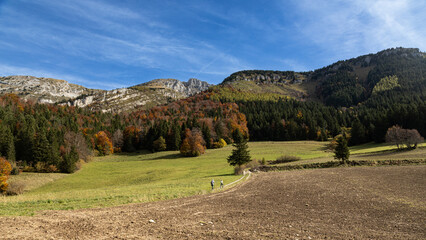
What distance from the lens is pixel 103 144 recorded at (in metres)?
99.8

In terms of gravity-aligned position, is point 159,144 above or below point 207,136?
below

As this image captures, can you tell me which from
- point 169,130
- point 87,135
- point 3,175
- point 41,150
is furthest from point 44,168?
point 169,130

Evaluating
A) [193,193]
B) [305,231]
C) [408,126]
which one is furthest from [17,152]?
[408,126]

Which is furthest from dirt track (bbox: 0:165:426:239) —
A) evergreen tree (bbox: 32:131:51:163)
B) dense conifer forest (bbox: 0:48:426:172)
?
evergreen tree (bbox: 32:131:51:163)

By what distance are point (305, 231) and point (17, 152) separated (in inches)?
3490

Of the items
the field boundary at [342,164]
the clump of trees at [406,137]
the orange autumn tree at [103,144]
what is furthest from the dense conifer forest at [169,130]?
the field boundary at [342,164]

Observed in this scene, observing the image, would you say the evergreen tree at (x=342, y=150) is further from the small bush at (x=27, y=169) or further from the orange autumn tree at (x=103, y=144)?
→ the orange autumn tree at (x=103, y=144)

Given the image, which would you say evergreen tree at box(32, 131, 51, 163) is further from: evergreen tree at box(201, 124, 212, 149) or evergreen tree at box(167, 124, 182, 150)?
evergreen tree at box(201, 124, 212, 149)

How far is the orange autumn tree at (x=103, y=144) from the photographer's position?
98.1 m

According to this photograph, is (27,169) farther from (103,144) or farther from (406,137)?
(406,137)

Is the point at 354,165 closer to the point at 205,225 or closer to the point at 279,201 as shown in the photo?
the point at 279,201

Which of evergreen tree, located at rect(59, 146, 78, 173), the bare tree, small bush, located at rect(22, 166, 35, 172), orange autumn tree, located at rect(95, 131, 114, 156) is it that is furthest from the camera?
the bare tree

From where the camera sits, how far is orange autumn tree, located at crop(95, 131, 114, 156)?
98.1 meters

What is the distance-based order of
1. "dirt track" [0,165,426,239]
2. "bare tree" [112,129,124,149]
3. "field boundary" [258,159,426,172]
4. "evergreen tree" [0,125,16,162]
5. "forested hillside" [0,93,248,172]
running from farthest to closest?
"bare tree" [112,129,124,149] → "forested hillside" [0,93,248,172] → "evergreen tree" [0,125,16,162] → "field boundary" [258,159,426,172] → "dirt track" [0,165,426,239]
